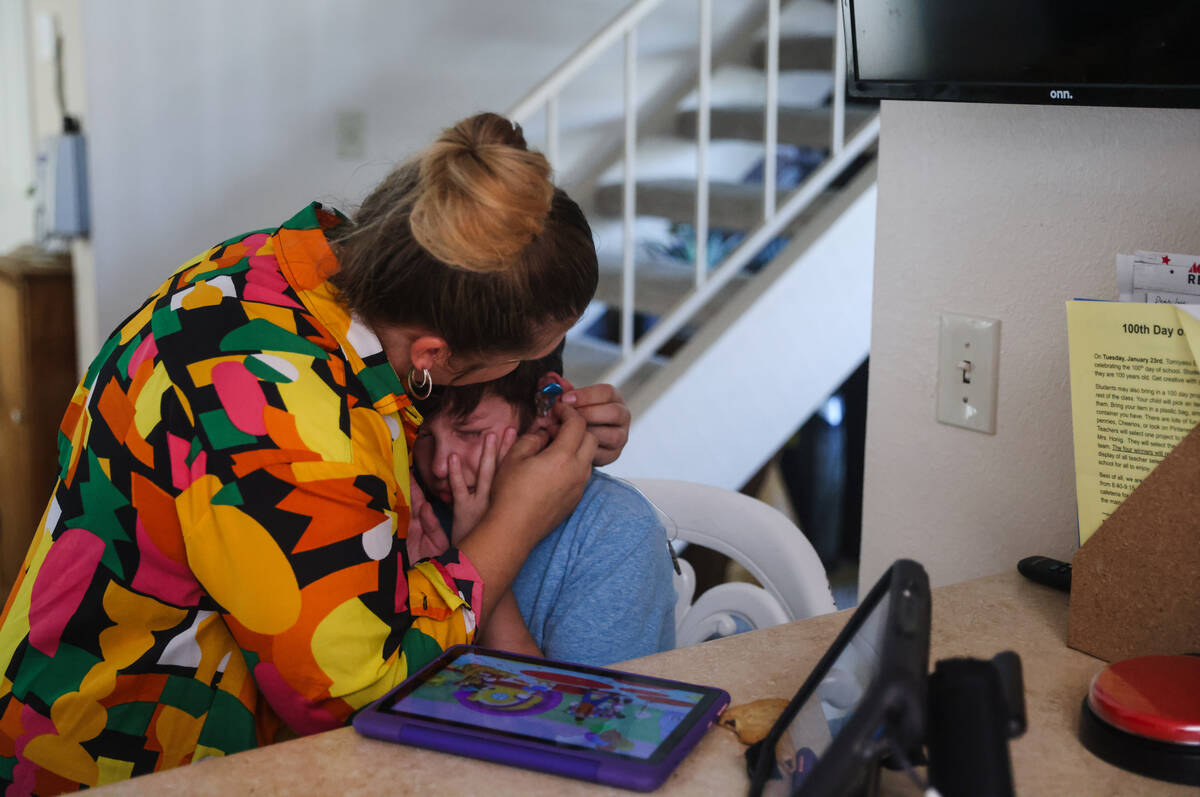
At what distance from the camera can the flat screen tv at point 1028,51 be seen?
0.87 m

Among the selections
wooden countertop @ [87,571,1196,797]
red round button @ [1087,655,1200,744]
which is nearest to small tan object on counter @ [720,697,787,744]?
wooden countertop @ [87,571,1196,797]

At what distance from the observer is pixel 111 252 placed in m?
2.94

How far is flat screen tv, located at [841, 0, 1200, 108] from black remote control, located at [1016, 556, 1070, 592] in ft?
1.40

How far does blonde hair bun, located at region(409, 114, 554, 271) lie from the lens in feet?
3.19

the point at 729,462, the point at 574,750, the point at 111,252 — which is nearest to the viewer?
the point at 574,750

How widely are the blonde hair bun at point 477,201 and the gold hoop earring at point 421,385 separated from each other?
0.50 ft

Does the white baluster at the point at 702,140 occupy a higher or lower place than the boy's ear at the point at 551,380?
higher

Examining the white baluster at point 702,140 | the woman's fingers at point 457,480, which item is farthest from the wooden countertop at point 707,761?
the white baluster at point 702,140

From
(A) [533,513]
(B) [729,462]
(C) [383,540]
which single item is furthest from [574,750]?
(B) [729,462]

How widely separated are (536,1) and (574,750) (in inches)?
124

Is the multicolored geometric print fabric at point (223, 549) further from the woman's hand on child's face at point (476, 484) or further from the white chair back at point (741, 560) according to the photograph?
the white chair back at point (741, 560)

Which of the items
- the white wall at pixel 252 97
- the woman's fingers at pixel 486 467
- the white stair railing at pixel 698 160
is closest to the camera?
the woman's fingers at pixel 486 467

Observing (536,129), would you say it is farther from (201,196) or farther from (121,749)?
(121,749)

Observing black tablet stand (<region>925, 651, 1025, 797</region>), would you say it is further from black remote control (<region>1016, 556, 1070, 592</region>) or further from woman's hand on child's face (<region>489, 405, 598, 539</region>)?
woman's hand on child's face (<region>489, 405, 598, 539</region>)
